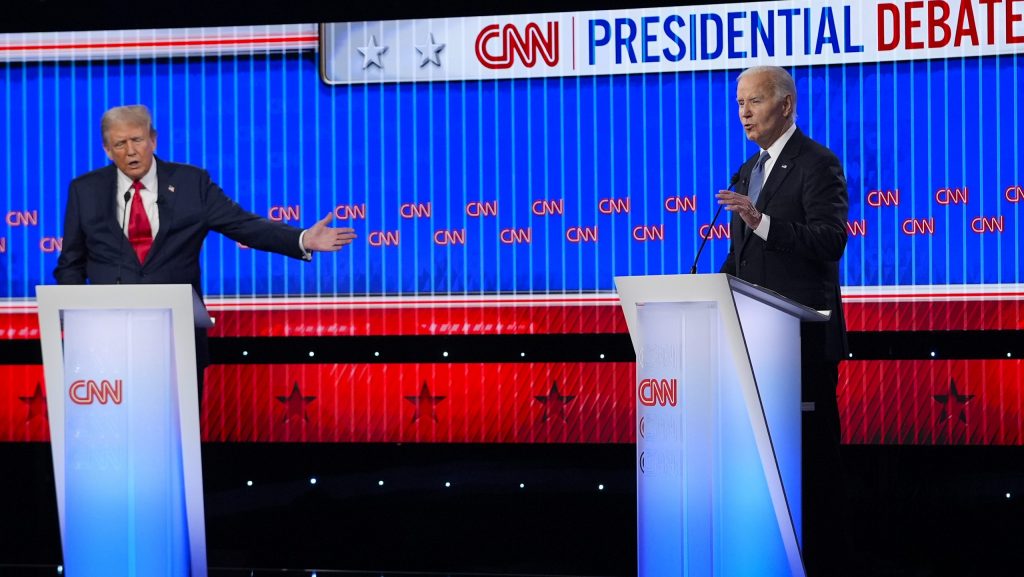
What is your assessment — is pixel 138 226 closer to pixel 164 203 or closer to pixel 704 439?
pixel 164 203

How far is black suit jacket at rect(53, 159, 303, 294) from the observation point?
423cm

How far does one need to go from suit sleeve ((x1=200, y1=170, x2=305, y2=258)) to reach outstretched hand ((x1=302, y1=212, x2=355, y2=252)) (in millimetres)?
289

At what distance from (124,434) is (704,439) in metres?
1.46

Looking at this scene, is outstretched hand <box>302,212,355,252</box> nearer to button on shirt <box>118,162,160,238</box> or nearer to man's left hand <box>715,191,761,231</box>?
button on shirt <box>118,162,160,238</box>

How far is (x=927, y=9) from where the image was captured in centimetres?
466

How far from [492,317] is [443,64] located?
102 centimetres

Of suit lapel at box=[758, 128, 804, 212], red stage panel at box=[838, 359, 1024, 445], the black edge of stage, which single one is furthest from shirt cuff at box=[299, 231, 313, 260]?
red stage panel at box=[838, 359, 1024, 445]

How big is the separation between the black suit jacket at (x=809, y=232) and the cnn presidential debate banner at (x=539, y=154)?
4.06ft

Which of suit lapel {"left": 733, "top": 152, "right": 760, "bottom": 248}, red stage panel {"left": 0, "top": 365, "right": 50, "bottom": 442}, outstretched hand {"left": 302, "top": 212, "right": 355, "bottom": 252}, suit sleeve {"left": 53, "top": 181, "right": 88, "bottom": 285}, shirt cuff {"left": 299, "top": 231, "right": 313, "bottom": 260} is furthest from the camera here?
red stage panel {"left": 0, "top": 365, "right": 50, "bottom": 442}

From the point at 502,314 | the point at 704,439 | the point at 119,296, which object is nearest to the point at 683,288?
the point at 704,439

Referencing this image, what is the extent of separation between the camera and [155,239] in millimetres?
4266

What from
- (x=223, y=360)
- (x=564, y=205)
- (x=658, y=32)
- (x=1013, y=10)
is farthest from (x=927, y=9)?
(x=223, y=360)

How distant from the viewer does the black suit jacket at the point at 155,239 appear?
4230 millimetres

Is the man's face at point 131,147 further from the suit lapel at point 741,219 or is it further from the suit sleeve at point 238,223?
the suit lapel at point 741,219
